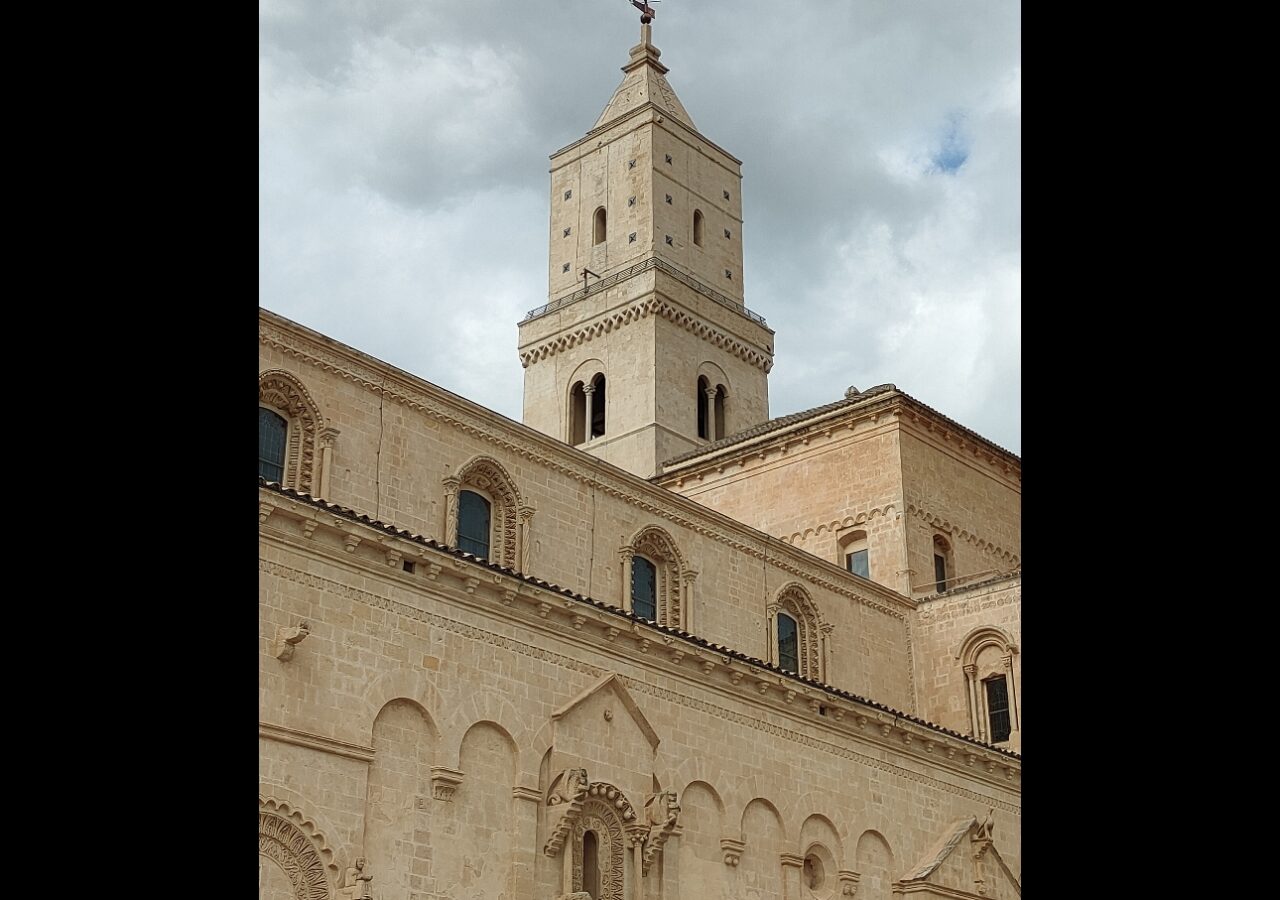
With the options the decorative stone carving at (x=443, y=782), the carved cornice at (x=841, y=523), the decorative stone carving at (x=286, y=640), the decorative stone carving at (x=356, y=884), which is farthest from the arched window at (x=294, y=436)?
the carved cornice at (x=841, y=523)

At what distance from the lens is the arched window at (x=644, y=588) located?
25812 mm

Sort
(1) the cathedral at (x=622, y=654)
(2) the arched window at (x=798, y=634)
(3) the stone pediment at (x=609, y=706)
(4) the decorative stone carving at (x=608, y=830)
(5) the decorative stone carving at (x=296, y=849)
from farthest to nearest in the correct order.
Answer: (2) the arched window at (x=798, y=634) < (3) the stone pediment at (x=609, y=706) < (4) the decorative stone carving at (x=608, y=830) < (1) the cathedral at (x=622, y=654) < (5) the decorative stone carving at (x=296, y=849)

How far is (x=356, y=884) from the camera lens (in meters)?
16.1

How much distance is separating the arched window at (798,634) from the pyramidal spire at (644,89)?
25566 millimetres

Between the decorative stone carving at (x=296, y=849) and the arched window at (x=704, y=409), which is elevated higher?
the arched window at (x=704, y=409)

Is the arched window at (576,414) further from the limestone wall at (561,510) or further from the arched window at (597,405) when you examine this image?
the limestone wall at (561,510)

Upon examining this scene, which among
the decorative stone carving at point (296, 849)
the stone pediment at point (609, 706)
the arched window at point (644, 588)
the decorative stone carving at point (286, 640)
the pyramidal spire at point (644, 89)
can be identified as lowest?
the decorative stone carving at point (296, 849)

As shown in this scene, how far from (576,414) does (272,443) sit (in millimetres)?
25452

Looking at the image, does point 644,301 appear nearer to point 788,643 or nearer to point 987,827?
point 788,643

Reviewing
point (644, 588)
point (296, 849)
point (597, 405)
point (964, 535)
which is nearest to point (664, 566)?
point (644, 588)
